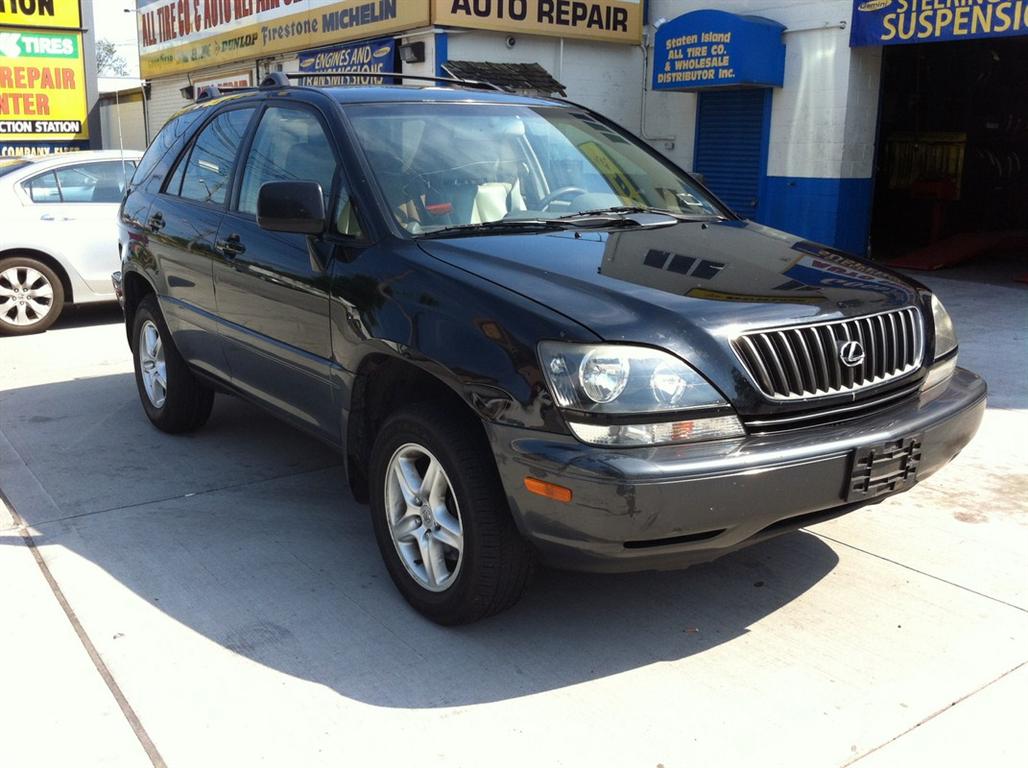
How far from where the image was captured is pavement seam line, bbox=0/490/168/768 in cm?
289

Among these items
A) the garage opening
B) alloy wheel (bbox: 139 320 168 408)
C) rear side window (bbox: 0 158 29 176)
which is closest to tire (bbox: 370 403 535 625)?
alloy wheel (bbox: 139 320 168 408)

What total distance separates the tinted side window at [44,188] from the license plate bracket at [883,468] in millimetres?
8080

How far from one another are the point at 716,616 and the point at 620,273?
1.26 meters

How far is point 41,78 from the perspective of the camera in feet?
55.2

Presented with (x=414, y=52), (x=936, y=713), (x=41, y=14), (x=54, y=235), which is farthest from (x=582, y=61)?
(x=936, y=713)

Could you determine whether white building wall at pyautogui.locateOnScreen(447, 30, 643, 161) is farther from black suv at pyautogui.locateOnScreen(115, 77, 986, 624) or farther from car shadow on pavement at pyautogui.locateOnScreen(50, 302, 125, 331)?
black suv at pyautogui.locateOnScreen(115, 77, 986, 624)

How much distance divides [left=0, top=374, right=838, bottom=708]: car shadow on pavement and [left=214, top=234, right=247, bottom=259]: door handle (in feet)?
3.74

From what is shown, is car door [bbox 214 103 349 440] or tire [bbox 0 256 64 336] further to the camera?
tire [bbox 0 256 64 336]

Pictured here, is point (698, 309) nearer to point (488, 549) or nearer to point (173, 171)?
point (488, 549)

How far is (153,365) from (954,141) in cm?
1302

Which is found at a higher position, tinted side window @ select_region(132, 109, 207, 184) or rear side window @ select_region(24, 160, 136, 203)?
tinted side window @ select_region(132, 109, 207, 184)

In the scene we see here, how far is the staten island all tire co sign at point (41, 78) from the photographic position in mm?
16312

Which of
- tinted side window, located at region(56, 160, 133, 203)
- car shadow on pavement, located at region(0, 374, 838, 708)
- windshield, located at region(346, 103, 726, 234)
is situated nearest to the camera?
car shadow on pavement, located at region(0, 374, 838, 708)

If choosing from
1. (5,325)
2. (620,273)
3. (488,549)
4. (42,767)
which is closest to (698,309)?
(620,273)
